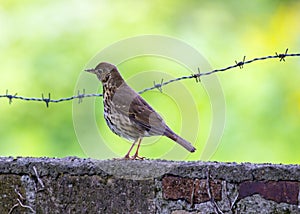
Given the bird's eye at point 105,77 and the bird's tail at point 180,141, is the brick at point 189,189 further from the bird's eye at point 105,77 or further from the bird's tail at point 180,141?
the bird's eye at point 105,77

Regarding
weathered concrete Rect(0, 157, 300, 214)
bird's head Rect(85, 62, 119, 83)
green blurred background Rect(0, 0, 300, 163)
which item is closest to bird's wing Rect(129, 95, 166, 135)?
bird's head Rect(85, 62, 119, 83)

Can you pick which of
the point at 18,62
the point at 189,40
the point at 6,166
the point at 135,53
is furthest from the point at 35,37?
the point at 6,166

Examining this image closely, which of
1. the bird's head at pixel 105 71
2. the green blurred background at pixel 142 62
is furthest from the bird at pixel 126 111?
the green blurred background at pixel 142 62

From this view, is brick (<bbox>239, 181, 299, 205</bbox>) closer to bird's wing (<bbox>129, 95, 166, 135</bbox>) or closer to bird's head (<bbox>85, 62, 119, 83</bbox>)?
bird's wing (<bbox>129, 95, 166, 135</bbox>)

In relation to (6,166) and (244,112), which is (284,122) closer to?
(244,112)

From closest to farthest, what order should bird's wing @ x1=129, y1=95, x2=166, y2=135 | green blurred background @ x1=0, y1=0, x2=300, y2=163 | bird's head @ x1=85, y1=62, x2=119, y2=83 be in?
bird's wing @ x1=129, y1=95, x2=166, y2=135 → bird's head @ x1=85, y1=62, x2=119, y2=83 → green blurred background @ x1=0, y1=0, x2=300, y2=163

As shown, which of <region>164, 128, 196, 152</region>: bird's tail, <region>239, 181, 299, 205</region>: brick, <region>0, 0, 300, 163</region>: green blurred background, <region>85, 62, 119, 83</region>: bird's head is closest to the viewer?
<region>239, 181, 299, 205</region>: brick

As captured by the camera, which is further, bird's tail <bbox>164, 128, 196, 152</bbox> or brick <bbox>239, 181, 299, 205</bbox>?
bird's tail <bbox>164, 128, 196, 152</bbox>

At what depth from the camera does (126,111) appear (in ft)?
8.94

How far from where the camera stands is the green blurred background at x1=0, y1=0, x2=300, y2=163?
5883 mm

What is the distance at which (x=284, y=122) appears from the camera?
242 inches

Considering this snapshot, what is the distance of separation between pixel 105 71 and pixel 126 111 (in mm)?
163

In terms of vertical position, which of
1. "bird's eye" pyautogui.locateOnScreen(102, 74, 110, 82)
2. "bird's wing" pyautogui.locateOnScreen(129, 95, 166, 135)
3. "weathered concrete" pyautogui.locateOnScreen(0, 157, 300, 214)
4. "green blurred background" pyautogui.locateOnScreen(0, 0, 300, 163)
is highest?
"green blurred background" pyautogui.locateOnScreen(0, 0, 300, 163)

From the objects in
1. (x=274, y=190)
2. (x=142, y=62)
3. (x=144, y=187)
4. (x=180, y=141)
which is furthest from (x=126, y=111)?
(x=142, y=62)
